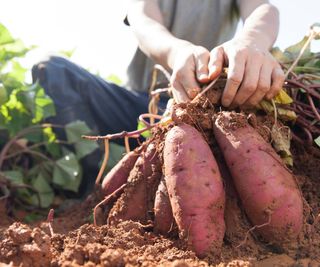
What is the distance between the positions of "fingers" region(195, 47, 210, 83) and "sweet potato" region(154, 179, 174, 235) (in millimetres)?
277

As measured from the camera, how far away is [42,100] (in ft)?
6.81

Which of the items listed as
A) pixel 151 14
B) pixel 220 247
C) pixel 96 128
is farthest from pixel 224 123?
pixel 96 128

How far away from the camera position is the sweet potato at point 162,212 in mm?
1038

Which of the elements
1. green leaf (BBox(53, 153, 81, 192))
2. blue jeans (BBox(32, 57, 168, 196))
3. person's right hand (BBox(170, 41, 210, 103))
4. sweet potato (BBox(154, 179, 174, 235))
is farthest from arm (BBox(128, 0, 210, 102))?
green leaf (BBox(53, 153, 81, 192))

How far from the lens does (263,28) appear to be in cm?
149

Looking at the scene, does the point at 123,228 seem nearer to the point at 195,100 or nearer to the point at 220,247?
the point at 220,247

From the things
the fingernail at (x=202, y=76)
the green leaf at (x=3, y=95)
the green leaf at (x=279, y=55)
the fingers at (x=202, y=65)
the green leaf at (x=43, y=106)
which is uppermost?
the fingers at (x=202, y=65)

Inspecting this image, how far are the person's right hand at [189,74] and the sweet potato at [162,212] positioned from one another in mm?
253

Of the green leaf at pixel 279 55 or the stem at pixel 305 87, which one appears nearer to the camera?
the stem at pixel 305 87

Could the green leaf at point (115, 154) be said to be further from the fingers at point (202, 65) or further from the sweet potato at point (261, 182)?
the sweet potato at point (261, 182)

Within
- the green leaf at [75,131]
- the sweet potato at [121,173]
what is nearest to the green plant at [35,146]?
the green leaf at [75,131]

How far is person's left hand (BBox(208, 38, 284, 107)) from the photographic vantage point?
1.12 m

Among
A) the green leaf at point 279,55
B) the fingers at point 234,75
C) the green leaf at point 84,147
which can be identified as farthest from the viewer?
the green leaf at point 84,147

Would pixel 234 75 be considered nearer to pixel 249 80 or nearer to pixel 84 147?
pixel 249 80
